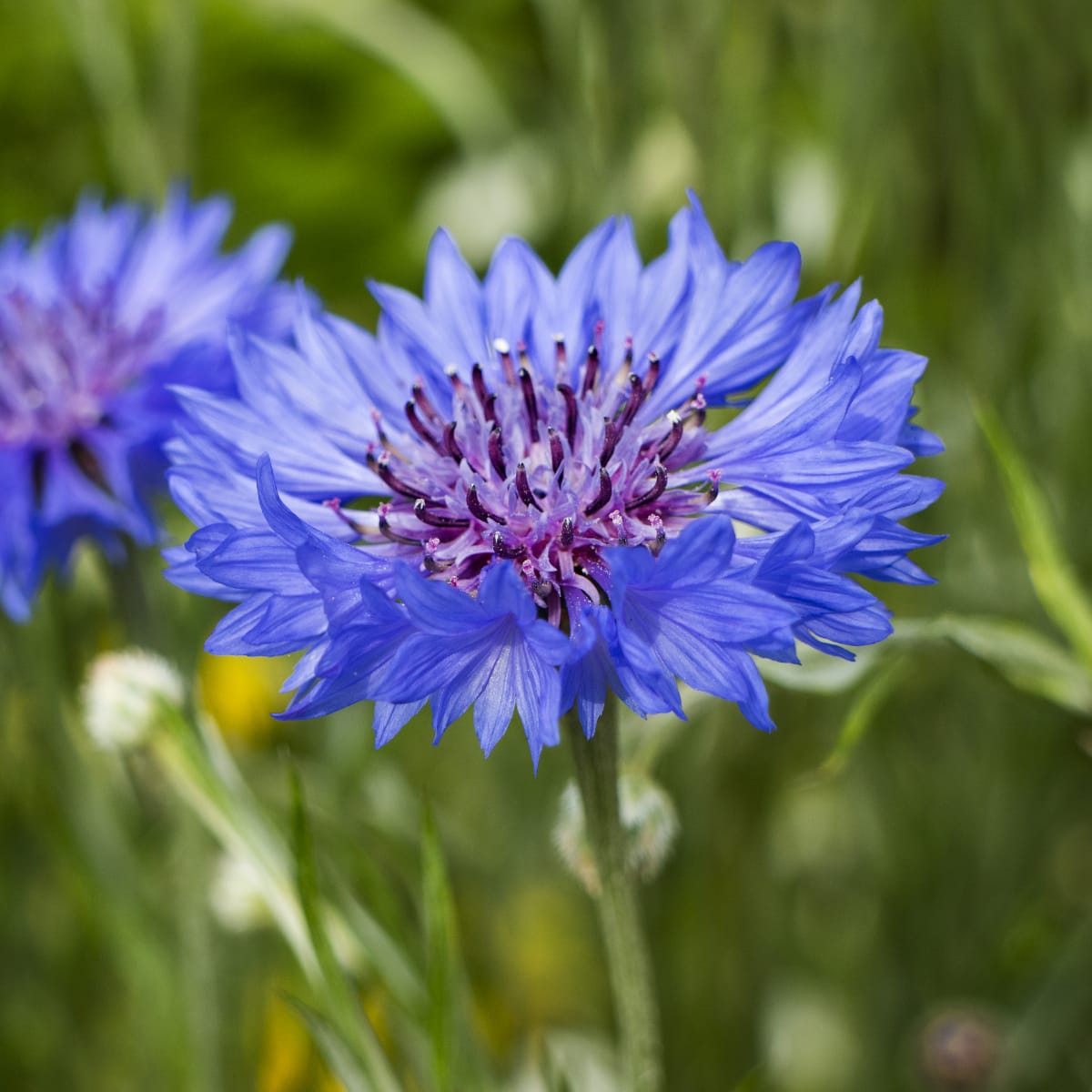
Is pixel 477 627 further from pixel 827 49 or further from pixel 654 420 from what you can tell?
Answer: pixel 827 49

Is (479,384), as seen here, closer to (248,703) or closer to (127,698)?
(127,698)

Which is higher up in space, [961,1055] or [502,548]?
[502,548]

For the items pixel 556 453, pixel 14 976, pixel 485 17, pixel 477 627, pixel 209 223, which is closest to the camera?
pixel 477 627

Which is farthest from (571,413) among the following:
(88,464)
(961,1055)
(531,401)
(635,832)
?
(961,1055)

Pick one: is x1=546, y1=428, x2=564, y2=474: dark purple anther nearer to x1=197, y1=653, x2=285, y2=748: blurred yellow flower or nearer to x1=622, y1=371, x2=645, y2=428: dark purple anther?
x1=622, y1=371, x2=645, y2=428: dark purple anther

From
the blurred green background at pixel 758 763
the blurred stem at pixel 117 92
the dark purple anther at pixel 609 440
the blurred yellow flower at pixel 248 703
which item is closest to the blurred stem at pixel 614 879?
the dark purple anther at pixel 609 440

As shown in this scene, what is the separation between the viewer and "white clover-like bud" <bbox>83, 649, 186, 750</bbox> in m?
0.63

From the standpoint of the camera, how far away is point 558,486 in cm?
61

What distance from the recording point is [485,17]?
1.73m

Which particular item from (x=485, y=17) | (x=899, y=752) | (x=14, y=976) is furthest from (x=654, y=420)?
(x=485, y=17)

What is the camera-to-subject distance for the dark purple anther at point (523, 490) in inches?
23.7

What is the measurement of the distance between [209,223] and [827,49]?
1.73 ft

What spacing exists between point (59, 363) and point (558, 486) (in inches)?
16.6

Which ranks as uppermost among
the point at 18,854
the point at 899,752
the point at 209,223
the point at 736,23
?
the point at 736,23
